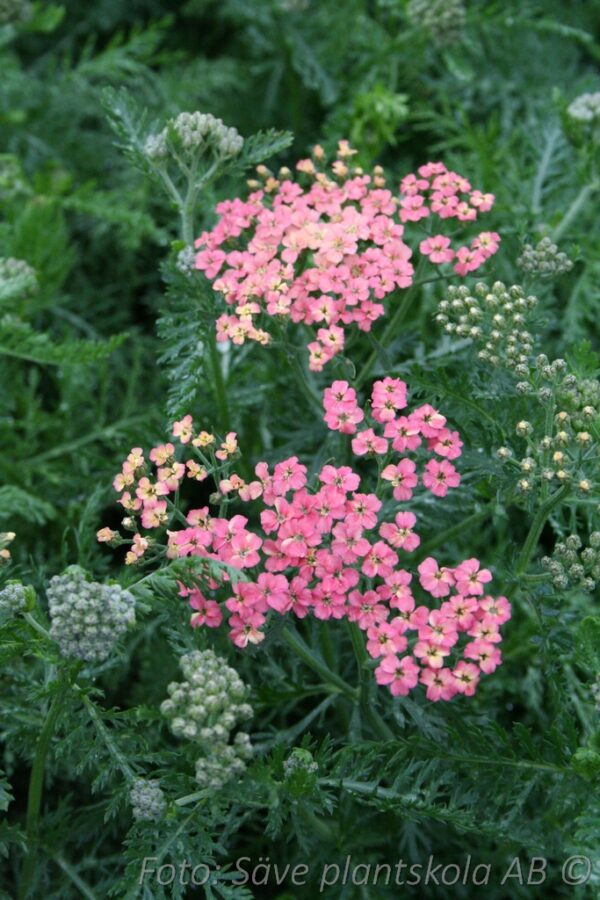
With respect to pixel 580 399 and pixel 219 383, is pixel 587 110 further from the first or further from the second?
pixel 219 383

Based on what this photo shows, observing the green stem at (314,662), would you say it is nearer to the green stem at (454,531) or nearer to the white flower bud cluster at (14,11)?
the green stem at (454,531)

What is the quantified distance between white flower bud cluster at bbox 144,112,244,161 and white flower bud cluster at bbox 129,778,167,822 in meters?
1.76

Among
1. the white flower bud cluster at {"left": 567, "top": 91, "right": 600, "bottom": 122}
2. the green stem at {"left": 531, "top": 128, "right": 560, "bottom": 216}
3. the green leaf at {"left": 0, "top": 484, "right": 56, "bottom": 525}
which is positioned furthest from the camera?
the green stem at {"left": 531, "top": 128, "right": 560, "bottom": 216}

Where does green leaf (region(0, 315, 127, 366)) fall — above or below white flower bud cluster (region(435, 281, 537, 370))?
above

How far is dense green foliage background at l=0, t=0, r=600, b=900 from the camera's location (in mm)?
2572

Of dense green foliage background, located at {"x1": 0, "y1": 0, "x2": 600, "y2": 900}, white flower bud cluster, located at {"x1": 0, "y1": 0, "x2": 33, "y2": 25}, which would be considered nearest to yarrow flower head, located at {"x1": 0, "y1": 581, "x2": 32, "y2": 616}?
dense green foliage background, located at {"x1": 0, "y1": 0, "x2": 600, "y2": 900}

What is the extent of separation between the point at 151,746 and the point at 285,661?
1.65ft

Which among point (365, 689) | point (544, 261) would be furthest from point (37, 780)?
point (544, 261)

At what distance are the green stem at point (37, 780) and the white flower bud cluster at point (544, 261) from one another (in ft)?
5.74

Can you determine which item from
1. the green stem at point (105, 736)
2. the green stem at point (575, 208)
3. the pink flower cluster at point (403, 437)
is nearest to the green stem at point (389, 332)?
the pink flower cluster at point (403, 437)

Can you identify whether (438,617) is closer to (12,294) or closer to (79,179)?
(12,294)

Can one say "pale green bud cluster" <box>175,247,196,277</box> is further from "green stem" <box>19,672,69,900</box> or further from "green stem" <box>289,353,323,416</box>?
"green stem" <box>19,672,69,900</box>

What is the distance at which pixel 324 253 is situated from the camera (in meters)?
2.82

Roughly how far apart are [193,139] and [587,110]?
5.18 ft
